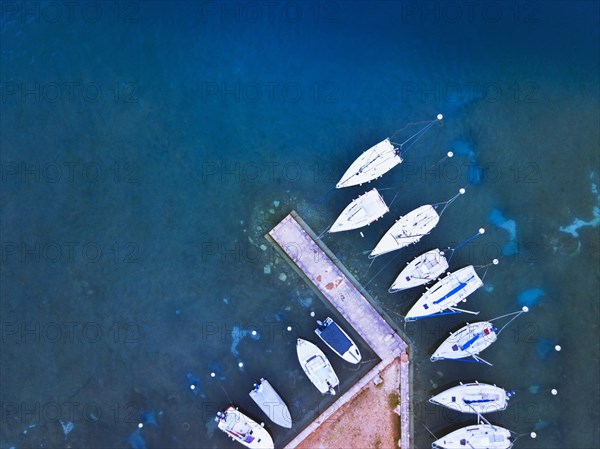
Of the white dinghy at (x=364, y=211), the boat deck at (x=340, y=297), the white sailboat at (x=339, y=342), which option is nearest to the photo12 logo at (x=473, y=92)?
the white dinghy at (x=364, y=211)

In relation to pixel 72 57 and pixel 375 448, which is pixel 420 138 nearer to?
pixel 375 448

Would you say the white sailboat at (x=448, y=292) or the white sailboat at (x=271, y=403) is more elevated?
the white sailboat at (x=271, y=403)

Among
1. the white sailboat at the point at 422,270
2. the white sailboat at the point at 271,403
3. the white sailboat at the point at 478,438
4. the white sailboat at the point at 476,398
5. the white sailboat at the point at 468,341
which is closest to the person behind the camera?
the white sailboat at the point at 478,438

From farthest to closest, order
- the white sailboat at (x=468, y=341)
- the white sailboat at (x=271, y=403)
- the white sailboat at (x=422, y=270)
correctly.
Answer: the white sailboat at (x=271, y=403), the white sailboat at (x=422, y=270), the white sailboat at (x=468, y=341)

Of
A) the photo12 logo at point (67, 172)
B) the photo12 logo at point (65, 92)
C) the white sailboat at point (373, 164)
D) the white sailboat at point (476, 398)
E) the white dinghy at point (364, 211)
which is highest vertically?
the photo12 logo at point (65, 92)

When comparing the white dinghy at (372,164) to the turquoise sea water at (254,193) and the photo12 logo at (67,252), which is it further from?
the photo12 logo at (67,252)

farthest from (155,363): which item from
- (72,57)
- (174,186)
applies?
(72,57)

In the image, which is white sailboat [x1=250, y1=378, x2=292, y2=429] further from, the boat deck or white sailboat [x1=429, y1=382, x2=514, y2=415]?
white sailboat [x1=429, y1=382, x2=514, y2=415]
